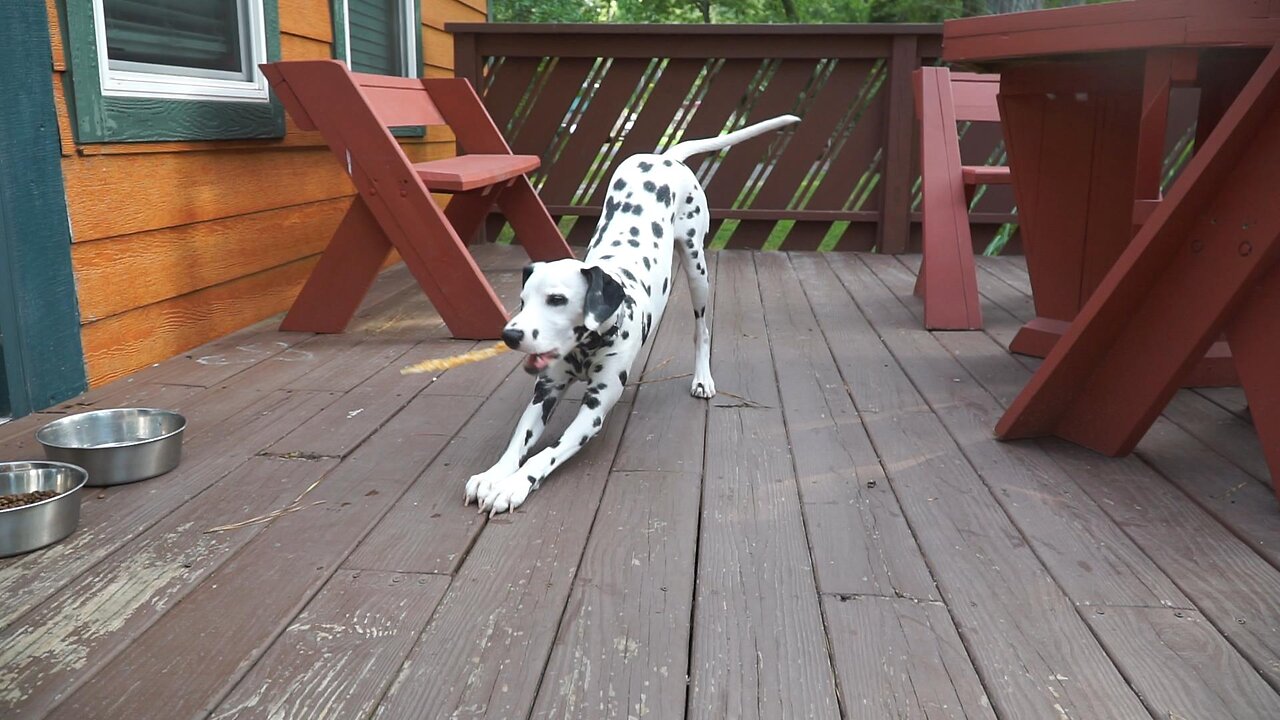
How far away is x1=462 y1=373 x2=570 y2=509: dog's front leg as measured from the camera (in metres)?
2.33

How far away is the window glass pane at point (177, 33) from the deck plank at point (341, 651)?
2.32 m

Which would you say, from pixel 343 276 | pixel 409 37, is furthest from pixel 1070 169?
pixel 409 37

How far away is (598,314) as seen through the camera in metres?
2.37

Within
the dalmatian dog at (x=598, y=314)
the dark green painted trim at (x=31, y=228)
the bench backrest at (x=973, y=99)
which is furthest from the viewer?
the bench backrest at (x=973, y=99)

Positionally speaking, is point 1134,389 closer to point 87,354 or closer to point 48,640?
point 48,640

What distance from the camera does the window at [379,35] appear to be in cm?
502

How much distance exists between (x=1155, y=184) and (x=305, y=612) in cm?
238

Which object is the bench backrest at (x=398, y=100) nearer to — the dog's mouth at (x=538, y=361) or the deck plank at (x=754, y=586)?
the dog's mouth at (x=538, y=361)

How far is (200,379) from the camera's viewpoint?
3.33m

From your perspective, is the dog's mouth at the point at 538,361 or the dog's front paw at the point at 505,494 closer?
the dog's front paw at the point at 505,494

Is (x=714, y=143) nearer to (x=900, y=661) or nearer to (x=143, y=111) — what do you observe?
(x=143, y=111)

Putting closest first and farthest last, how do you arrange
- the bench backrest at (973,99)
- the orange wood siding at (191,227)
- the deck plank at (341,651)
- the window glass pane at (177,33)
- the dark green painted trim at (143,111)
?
the deck plank at (341,651) → the dark green painted trim at (143,111) → the orange wood siding at (191,227) → the window glass pane at (177,33) → the bench backrest at (973,99)

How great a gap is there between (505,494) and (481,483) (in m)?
0.09

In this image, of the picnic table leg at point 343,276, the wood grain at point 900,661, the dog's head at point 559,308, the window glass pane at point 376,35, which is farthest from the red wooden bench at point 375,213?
the wood grain at point 900,661
